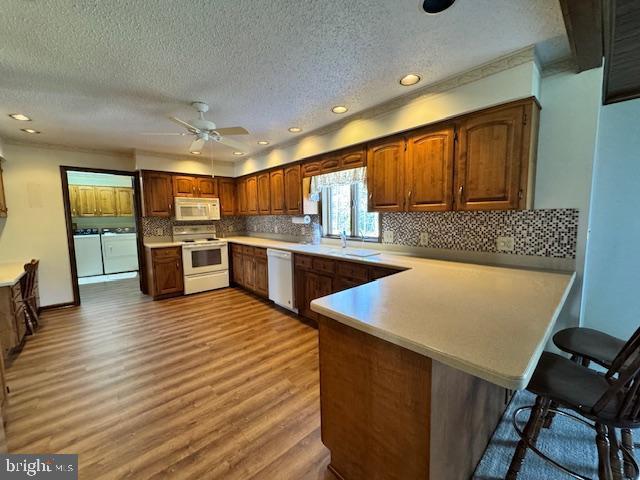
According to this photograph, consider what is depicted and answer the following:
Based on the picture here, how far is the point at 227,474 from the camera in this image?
139cm

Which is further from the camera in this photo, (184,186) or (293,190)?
(184,186)

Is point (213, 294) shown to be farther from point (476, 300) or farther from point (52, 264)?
point (476, 300)

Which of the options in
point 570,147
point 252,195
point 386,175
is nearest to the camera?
point 570,147

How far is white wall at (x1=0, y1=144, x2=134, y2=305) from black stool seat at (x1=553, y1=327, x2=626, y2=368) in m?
5.87

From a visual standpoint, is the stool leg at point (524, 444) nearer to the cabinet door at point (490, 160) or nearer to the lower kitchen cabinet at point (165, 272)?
the cabinet door at point (490, 160)

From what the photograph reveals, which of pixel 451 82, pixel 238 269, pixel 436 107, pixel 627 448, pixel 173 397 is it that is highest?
pixel 451 82

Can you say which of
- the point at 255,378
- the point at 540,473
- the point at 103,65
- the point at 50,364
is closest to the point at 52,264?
the point at 50,364

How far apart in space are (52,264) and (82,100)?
2.87 metres

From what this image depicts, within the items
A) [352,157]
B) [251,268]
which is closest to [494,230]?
[352,157]

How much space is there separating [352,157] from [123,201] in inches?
270

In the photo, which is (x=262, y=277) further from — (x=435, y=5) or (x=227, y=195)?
(x=435, y=5)

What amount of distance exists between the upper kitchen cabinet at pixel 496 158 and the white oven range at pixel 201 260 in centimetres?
403

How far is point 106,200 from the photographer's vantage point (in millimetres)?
6770

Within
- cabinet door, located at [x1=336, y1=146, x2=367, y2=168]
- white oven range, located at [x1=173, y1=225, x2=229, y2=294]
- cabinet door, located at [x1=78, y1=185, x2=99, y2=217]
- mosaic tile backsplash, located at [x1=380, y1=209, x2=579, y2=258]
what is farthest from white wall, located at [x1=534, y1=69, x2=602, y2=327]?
cabinet door, located at [x1=78, y1=185, x2=99, y2=217]
